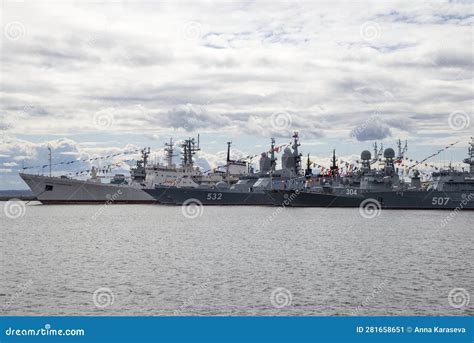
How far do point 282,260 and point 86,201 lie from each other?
10202 cm

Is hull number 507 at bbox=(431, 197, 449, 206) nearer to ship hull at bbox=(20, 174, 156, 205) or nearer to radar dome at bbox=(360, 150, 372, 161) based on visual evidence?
radar dome at bbox=(360, 150, 372, 161)

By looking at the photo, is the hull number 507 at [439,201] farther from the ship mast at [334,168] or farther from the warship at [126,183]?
the warship at [126,183]

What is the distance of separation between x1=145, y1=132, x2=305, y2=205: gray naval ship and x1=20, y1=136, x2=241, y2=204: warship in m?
A: 7.26

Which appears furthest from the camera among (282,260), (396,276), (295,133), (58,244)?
(295,133)

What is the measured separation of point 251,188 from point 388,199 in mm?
29213

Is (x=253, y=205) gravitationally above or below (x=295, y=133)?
below

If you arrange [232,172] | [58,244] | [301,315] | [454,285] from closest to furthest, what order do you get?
1. [301,315]
2. [454,285]
3. [58,244]
4. [232,172]

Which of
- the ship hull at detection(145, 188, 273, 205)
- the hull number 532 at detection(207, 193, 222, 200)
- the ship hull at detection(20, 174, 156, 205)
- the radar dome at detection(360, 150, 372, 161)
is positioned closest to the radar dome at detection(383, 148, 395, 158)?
the radar dome at detection(360, 150, 372, 161)

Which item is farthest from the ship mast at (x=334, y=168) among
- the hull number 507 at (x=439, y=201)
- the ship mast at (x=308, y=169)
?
the hull number 507 at (x=439, y=201)

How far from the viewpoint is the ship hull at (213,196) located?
378ft

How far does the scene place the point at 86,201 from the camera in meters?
130

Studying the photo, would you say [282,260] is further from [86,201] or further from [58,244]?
[86,201]
